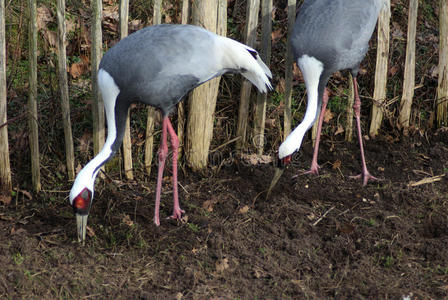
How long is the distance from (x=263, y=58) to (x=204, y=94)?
603 mm

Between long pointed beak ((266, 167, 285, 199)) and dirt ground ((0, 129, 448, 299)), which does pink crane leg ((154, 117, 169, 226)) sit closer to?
dirt ground ((0, 129, 448, 299))

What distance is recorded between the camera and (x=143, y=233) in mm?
4383

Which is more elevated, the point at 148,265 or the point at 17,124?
the point at 17,124

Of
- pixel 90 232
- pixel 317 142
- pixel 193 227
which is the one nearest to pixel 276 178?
pixel 317 142

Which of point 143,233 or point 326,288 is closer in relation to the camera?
point 326,288

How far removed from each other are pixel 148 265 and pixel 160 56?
5.01ft

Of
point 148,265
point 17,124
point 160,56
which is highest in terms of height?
point 160,56

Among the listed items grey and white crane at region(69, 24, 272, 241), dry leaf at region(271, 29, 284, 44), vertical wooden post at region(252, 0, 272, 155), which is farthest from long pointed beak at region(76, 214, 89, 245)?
dry leaf at region(271, 29, 284, 44)

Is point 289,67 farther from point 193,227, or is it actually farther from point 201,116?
point 193,227

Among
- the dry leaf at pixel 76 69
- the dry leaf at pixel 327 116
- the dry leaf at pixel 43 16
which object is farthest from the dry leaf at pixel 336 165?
the dry leaf at pixel 43 16

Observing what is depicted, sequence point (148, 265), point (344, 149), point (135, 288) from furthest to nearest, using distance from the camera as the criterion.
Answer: point (344, 149)
point (148, 265)
point (135, 288)

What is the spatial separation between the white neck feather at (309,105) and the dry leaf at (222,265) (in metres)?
1.07

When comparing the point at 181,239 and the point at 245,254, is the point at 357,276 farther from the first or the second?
the point at 181,239

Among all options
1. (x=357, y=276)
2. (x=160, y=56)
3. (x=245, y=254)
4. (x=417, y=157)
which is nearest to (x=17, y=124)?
(x=160, y=56)
